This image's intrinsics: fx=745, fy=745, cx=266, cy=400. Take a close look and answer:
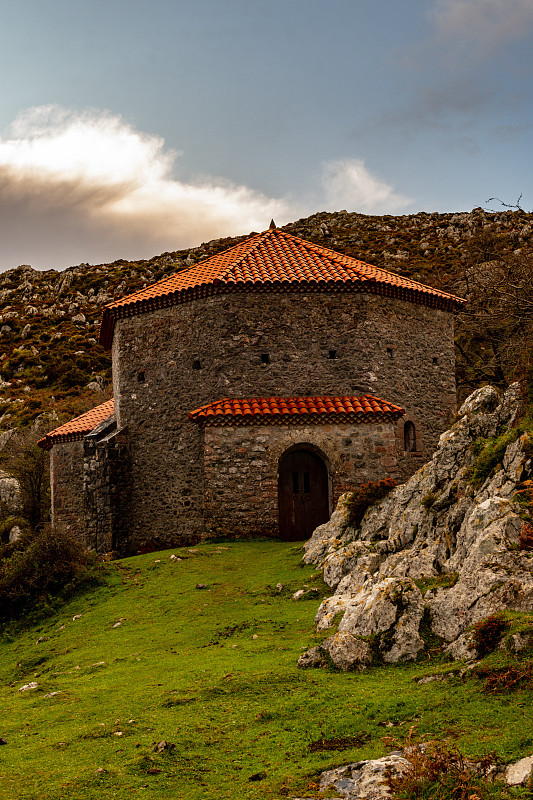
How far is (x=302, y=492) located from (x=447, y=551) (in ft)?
33.0

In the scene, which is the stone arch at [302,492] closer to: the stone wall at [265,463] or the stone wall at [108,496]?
the stone wall at [265,463]

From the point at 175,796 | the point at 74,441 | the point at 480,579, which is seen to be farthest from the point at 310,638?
the point at 74,441

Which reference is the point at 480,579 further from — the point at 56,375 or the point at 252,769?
the point at 56,375

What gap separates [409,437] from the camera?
2245 cm

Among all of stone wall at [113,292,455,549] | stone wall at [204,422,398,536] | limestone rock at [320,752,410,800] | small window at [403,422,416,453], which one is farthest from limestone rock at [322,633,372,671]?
small window at [403,422,416,453]

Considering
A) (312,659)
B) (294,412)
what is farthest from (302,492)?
(312,659)

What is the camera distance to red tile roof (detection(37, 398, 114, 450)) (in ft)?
83.6

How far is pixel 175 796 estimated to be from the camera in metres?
5.92

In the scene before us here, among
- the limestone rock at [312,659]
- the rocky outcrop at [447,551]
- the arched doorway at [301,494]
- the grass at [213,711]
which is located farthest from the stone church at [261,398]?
the limestone rock at [312,659]

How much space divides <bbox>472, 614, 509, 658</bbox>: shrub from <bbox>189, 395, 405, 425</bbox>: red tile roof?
479 inches

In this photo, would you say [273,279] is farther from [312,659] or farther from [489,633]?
[489,633]

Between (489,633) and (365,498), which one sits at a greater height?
(365,498)

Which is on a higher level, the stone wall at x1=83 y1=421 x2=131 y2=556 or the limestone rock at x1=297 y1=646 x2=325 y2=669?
the stone wall at x1=83 y1=421 x2=131 y2=556

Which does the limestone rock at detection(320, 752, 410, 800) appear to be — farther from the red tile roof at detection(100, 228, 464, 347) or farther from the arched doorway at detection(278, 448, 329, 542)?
the red tile roof at detection(100, 228, 464, 347)
